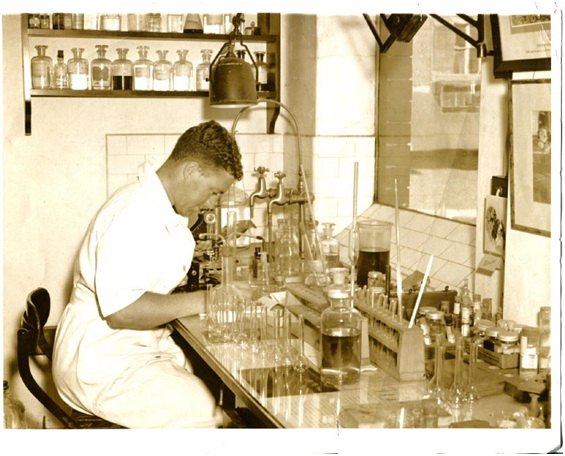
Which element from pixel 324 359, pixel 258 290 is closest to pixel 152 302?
pixel 258 290

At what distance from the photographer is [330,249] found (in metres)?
3.28

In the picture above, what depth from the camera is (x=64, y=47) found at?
160 inches

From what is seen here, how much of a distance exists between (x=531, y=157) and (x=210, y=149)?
3.46ft

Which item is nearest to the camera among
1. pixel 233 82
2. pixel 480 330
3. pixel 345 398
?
pixel 345 398

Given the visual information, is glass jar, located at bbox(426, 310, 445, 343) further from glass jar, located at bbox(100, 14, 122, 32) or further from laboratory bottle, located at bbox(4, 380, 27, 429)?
glass jar, located at bbox(100, 14, 122, 32)

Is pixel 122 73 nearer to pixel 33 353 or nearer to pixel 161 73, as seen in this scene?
pixel 161 73

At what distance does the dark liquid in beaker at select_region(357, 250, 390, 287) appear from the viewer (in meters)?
A: 3.13

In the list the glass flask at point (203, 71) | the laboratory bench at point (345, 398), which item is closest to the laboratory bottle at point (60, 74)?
the glass flask at point (203, 71)

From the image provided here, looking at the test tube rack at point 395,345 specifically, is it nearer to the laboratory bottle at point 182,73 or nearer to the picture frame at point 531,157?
the picture frame at point 531,157

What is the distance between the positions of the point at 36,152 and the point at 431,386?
2.88m

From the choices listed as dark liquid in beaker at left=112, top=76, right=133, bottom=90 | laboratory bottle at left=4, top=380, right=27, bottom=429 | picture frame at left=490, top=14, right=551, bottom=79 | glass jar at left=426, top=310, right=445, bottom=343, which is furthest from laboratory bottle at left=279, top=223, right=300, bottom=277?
laboratory bottle at left=4, top=380, right=27, bottom=429

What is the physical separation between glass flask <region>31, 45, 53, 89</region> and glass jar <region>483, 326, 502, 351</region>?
2.69 m

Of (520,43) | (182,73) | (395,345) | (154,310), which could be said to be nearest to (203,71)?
(182,73)
